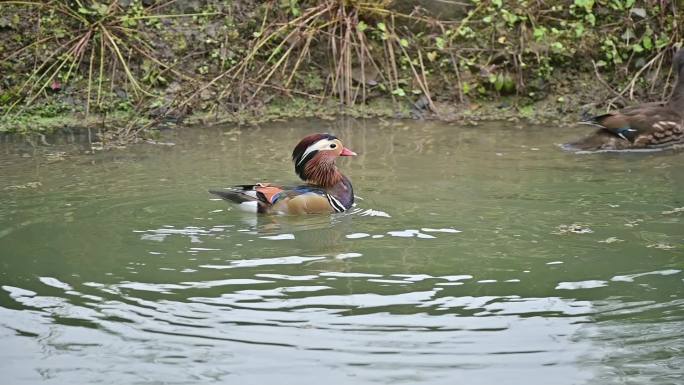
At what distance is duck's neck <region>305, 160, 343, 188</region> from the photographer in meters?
7.87

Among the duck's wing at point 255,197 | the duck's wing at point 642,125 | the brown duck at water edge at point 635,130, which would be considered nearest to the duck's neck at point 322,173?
the duck's wing at point 255,197

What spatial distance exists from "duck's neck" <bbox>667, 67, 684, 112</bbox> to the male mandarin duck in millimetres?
3643

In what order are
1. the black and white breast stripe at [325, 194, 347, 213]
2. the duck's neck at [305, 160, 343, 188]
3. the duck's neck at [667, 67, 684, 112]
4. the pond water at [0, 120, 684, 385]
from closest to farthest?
the pond water at [0, 120, 684, 385] < the black and white breast stripe at [325, 194, 347, 213] < the duck's neck at [305, 160, 343, 188] < the duck's neck at [667, 67, 684, 112]

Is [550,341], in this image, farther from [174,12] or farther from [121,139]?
[174,12]

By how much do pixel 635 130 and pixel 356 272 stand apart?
4460 millimetres

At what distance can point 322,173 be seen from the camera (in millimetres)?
7914

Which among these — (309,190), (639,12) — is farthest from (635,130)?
(309,190)

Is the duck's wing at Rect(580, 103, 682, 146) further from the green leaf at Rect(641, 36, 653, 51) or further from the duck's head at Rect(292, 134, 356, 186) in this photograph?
the duck's head at Rect(292, 134, 356, 186)

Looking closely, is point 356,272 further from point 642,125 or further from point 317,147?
point 642,125

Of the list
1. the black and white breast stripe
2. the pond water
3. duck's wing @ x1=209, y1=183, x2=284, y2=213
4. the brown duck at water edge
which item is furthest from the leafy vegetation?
the black and white breast stripe

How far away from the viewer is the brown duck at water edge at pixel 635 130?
9453 millimetres

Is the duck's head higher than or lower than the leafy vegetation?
lower

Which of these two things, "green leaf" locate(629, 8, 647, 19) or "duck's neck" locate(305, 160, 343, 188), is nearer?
"duck's neck" locate(305, 160, 343, 188)

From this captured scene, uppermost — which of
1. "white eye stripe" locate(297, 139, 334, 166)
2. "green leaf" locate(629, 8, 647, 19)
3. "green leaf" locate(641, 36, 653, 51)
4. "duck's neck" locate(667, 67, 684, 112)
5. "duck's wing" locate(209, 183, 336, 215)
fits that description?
"green leaf" locate(629, 8, 647, 19)
